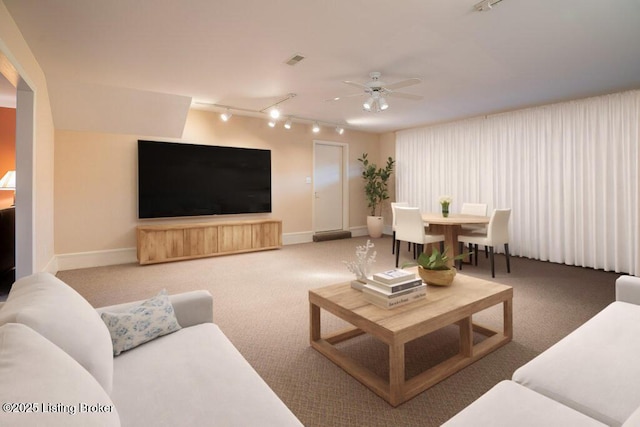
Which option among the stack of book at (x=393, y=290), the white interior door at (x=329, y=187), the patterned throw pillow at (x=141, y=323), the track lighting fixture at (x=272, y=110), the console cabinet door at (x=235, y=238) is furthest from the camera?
the white interior door at (x=329, y=187)

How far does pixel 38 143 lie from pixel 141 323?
10.2ft

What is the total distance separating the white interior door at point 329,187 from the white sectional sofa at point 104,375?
5410 mm

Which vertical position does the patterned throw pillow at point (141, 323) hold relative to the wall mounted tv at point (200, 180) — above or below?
below

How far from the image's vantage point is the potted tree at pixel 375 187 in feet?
23.4

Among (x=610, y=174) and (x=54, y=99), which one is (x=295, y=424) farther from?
(x=610, y=174)

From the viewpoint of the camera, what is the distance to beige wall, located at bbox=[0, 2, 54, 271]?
2.44 meters

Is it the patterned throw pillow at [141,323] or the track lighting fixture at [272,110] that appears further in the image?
the track lighting fixture at [272,110]

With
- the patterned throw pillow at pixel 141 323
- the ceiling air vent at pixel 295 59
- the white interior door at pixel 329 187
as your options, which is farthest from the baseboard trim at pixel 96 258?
the patterned throw pillow at pixel 141 323

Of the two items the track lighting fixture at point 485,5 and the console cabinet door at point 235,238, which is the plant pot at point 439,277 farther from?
the console cabinet door at point 235,238

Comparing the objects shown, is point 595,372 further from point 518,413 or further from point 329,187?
point 329,187

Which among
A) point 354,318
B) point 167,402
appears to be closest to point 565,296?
point 354,318

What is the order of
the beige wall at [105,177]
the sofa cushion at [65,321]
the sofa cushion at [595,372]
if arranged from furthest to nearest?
the beige wall at [105,177], the sofa cushion at [595,372], the sofa cushion at [65,321]

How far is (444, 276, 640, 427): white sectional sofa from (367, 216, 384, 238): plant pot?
5.53m

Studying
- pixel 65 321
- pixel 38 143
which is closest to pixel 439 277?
pixel 65 321
